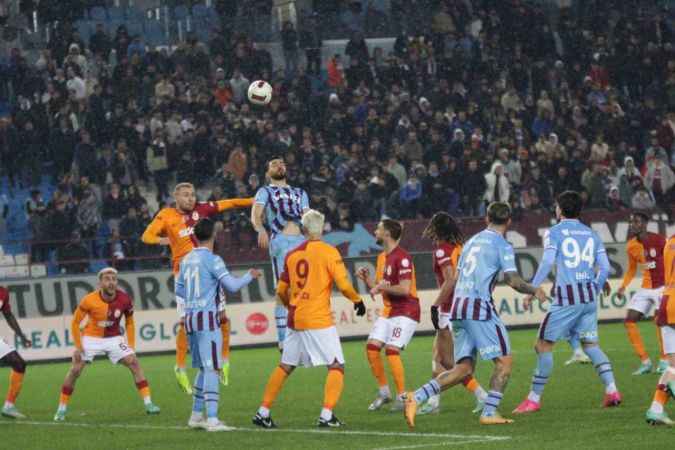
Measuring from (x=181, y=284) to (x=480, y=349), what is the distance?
3015 millimetres

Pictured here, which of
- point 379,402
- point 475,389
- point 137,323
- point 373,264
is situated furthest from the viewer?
point 373,264

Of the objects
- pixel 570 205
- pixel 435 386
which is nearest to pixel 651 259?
pixel 570 205

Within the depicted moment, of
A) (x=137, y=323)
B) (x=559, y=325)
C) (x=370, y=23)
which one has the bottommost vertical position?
(x=137, y=323)

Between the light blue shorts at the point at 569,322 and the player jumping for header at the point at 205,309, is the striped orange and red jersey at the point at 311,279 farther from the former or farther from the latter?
the light blue shorts at the point at 569,322

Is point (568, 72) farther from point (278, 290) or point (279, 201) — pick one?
point (278, 290)

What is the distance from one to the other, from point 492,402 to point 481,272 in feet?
4.12

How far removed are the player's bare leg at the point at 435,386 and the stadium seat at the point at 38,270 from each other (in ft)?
54.6

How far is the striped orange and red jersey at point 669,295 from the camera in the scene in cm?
1288

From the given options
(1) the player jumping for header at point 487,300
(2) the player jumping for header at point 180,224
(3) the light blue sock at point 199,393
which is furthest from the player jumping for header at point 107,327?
(1) the player jumping for header at point 487,300

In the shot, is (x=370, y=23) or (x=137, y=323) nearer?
(x=137, y=323)

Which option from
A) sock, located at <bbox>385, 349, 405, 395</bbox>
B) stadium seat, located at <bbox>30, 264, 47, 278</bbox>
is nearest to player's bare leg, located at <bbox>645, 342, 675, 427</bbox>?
sock, located at <bbox>385, 349, 405, 395</bbox>

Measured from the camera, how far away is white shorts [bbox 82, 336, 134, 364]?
17078 mm

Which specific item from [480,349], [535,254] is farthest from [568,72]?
[480,349]

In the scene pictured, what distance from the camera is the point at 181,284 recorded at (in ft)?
46.5
